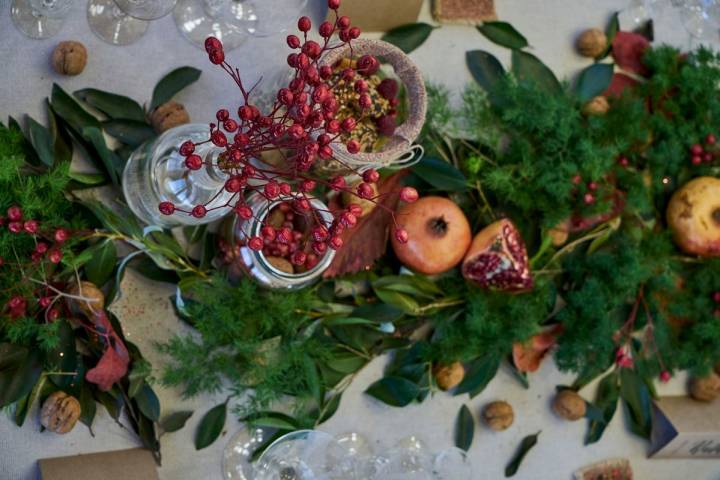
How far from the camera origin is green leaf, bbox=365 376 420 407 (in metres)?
1.08

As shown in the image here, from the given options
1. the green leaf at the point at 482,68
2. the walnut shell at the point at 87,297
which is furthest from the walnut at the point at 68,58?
the green leaf at the point at 482,68

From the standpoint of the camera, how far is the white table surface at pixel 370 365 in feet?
3.27

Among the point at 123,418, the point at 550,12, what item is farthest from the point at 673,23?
the point at 123,418

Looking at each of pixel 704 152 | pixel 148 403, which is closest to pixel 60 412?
pixel 148 403

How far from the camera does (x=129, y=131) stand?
101cm

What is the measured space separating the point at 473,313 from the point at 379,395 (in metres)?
0.18

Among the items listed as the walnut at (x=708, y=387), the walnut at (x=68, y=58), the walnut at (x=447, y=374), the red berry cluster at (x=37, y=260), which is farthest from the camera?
the walnut at (x=708, y=387)

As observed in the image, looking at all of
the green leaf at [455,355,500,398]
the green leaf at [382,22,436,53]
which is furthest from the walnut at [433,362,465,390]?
the green leaf at [382,22,436,53]

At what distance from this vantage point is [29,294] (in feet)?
3.02

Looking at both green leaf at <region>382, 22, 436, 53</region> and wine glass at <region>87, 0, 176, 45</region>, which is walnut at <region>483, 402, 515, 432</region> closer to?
green leaf at <region>382, 22, 436, 53</region>

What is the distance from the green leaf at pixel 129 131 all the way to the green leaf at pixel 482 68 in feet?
1.59

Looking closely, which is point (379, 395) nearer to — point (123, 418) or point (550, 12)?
point (123, 418)

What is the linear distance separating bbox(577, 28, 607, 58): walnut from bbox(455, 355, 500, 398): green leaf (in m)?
0.50

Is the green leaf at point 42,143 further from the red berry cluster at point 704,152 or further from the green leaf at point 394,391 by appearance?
the red berry cluster at point 704,152
